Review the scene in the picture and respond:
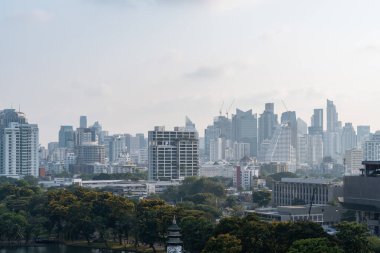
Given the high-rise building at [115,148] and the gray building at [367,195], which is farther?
the high-rise building at [115,148]

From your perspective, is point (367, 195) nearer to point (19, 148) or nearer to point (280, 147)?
point (19, 148)

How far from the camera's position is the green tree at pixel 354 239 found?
29.3m

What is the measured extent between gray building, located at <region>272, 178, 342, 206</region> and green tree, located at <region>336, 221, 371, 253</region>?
87.6 feet

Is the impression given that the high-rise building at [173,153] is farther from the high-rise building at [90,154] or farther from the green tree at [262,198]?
the high-rise building at [90,154]

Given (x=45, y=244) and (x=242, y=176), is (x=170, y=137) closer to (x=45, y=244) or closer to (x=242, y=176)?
(x=242, y=176)


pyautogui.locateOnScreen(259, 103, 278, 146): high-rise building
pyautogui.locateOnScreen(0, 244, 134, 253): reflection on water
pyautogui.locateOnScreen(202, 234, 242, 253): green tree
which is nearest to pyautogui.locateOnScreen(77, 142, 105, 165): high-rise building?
pyautogui.locateOnScreen(259, 103, 278, 146): high-rise building

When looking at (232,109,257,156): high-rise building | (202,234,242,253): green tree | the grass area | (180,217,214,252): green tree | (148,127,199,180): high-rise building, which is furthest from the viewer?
(232,109,257,156): high-rise building

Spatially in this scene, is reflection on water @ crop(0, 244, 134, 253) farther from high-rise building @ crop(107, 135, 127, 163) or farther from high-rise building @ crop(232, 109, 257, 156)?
high-rise building @ crop(232, 109, 257, 156)

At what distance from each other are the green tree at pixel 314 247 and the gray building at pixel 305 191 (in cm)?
3008

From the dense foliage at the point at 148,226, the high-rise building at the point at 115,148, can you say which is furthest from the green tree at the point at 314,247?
the high-rise building at the point at 115,148

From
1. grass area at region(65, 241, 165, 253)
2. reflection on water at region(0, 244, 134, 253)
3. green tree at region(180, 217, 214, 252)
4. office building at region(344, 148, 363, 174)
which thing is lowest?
reflection on water at region(0, 244, 134, 253)

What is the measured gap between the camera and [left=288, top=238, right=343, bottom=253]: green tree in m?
25.8

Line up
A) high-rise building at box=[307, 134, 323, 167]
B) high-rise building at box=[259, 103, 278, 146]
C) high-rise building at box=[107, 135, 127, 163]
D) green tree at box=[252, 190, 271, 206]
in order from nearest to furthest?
1. green tree at box=[252, 190, 271, 206]
2. high-rise building at box=[107, 135, 127, 163]
3. high-rise building at box=[307, 134, 323, 167]
4. high-rise building at box=[259, 103, 278, 146]

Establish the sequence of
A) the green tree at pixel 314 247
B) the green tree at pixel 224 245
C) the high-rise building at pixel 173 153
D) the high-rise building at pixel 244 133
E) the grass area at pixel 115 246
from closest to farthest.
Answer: the green tree at pixel 314 247 → the green tree at pixel 224 245 → the grass area at pixel 115 246 → the high-rise building at pixel 173 153 → the high-rise building at pixel 244 133
